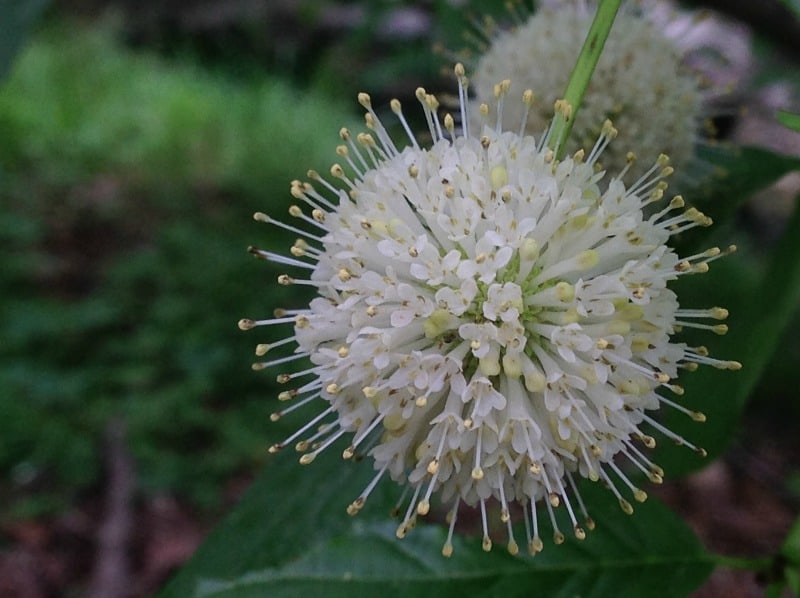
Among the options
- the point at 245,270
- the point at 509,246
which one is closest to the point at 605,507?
the point at 509,246

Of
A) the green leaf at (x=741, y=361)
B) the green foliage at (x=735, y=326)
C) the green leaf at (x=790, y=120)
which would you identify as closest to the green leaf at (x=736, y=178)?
the green foliage at (x=735, y=326)

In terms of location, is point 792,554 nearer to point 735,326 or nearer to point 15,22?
point 735,326

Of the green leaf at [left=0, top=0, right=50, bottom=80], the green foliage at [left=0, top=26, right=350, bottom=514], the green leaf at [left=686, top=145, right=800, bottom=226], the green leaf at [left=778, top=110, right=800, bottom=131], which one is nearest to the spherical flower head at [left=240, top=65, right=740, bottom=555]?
the green leaf at [left=778, top=110, right=800, bottom=131]

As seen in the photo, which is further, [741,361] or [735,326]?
[735,326]

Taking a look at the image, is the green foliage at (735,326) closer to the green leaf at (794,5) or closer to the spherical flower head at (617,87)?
the spherical flower head at (617,87)

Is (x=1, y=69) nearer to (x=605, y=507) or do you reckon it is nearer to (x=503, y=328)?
(x=503, y=328)

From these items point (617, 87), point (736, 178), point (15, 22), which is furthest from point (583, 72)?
point (15, 22)

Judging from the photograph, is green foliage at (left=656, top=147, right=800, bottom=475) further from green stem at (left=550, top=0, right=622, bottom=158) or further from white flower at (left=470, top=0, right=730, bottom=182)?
green stem at (left=550, top=0, right=622, bottom=158)
